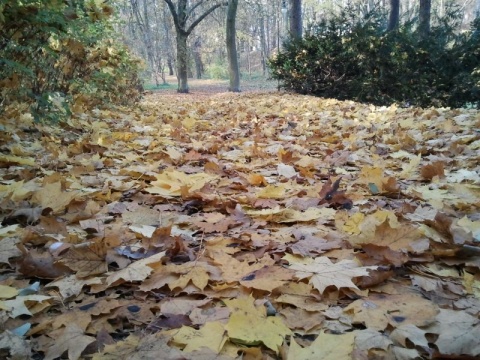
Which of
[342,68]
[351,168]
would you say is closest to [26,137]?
[351,168]

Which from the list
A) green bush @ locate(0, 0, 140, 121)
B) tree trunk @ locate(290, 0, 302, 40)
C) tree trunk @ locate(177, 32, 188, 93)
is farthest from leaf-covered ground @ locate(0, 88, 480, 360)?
tree trunk @ locate(177, 32, 188, 93)

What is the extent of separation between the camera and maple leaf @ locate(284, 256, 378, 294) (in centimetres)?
116

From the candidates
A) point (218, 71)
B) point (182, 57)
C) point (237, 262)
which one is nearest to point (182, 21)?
point (182, 57)

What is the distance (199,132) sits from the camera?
14.0ft

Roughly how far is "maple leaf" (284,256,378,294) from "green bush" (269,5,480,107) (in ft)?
28.1

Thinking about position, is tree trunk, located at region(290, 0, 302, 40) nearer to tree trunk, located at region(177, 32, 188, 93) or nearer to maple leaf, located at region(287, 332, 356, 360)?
tree trunk, located at region(177, 32, 188, 93)

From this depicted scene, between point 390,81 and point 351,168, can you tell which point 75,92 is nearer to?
point 351,168

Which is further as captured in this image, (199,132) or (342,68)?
(342,68)

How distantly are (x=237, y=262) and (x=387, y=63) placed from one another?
29.3 ft

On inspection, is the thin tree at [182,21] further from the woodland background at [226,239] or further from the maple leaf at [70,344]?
the maple leaf at [70,344]

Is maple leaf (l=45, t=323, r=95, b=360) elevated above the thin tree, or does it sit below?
below

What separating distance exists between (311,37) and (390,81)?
7.91 ft

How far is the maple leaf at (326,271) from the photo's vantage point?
3.82ft

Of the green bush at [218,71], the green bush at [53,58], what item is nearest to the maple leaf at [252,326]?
the green bush at [53,58]
